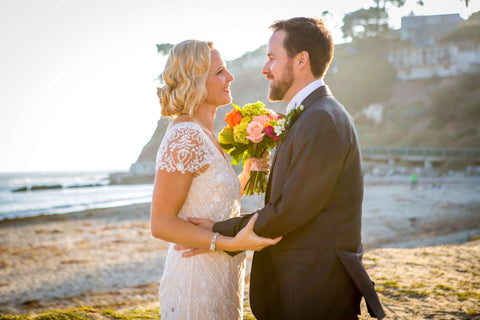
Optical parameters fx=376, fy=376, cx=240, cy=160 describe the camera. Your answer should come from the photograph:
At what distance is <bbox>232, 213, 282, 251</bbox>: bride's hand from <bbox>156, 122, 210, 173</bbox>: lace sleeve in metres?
0.56

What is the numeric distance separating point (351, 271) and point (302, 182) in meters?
0.64

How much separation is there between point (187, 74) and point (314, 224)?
4.65ft

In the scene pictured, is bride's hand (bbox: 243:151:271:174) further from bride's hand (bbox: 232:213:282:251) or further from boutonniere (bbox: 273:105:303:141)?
bride's hand (bbox: 232:213:282:251)

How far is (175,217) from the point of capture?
2.59 metres

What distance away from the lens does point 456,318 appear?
377cm

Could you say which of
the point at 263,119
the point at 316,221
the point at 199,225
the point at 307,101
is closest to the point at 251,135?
the point at 263,119

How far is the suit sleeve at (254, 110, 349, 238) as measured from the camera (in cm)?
218

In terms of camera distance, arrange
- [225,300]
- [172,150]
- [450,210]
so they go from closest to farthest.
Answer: [172,150] < [225,300] < [450,210]

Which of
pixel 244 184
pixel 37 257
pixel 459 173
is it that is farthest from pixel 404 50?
pixel 244 184

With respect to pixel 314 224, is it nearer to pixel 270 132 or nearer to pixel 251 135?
pixel 270 132

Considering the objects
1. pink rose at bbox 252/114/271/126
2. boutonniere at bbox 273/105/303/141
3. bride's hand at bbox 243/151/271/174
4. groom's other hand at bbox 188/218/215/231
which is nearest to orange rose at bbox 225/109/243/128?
pink rose at bbox 252/114/271/126

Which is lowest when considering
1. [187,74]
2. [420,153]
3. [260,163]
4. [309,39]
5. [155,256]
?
[420,153]

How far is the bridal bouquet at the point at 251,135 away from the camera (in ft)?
9.47

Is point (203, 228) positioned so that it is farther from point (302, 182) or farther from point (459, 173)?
point (459, 173)
